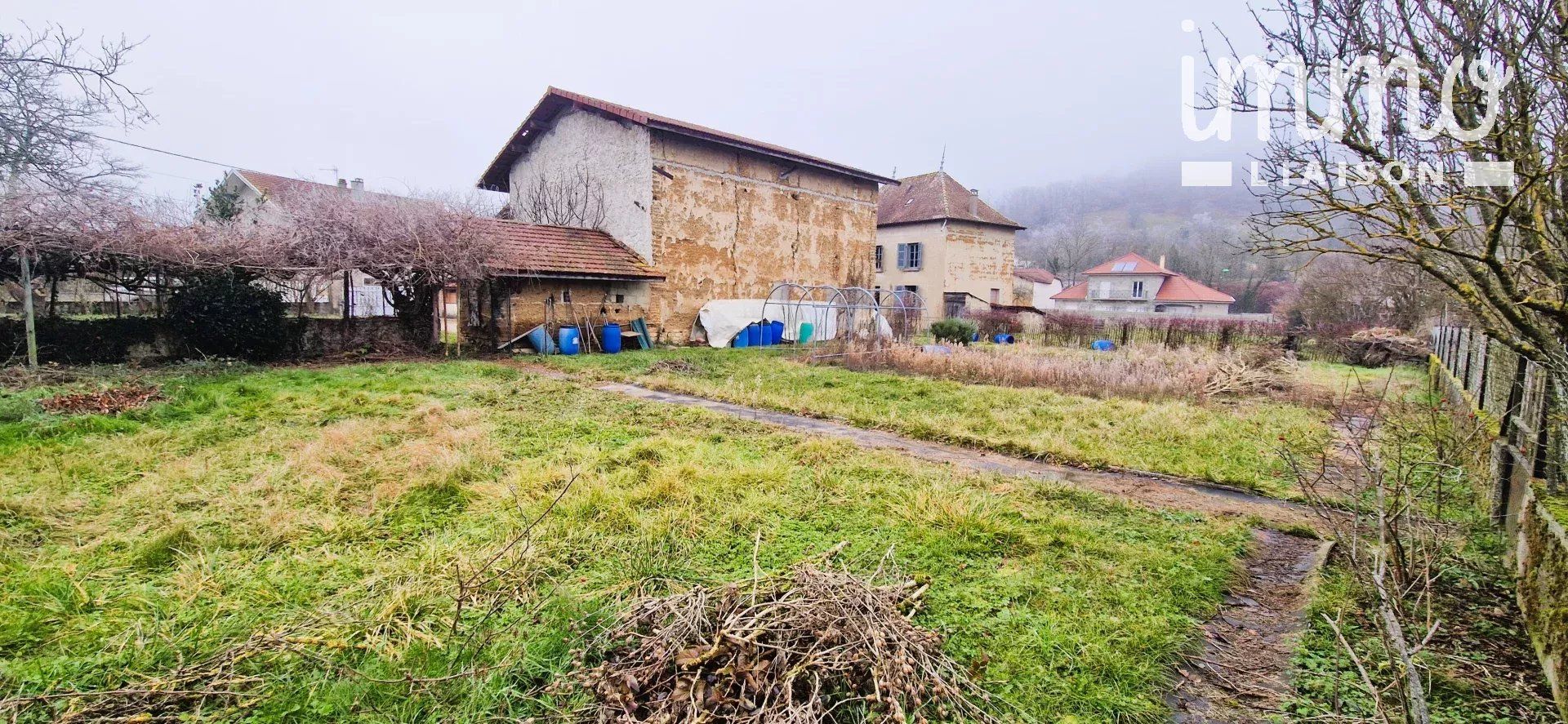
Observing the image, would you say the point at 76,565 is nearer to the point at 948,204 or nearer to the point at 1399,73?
the point at 1399,73

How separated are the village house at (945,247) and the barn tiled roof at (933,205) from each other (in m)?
0.04

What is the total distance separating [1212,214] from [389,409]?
127741 mm

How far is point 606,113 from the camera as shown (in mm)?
17000

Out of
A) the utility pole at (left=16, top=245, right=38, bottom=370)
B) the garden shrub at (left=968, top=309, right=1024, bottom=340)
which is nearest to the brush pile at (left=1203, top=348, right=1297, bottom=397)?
the garden shrub at (left=968, top=309, right=1024, bottom=340)

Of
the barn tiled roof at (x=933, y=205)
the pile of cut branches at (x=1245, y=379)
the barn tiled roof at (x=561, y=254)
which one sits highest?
the barn tiled roof at (x=933, y=205)

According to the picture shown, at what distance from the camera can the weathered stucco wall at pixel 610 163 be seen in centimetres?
1683

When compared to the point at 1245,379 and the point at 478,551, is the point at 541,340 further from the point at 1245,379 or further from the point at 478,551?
the point at 1245,379

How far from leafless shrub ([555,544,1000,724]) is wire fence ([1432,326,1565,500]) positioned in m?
2.72

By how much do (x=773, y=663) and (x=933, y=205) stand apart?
95.3 feet

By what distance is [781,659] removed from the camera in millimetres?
2283

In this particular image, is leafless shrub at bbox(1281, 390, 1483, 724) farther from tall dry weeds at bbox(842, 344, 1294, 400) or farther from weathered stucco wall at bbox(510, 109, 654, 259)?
weathered stucco wall at bbox(510, 109, 654, 259)

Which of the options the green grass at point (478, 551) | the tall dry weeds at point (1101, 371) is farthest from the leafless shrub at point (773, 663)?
the tall dry weeds at point (1101, 371)

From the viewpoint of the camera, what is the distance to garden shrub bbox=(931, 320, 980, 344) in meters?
20.6

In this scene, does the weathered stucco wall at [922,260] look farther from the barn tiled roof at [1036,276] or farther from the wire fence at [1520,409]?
the barn tiled roof at [1036,276]
